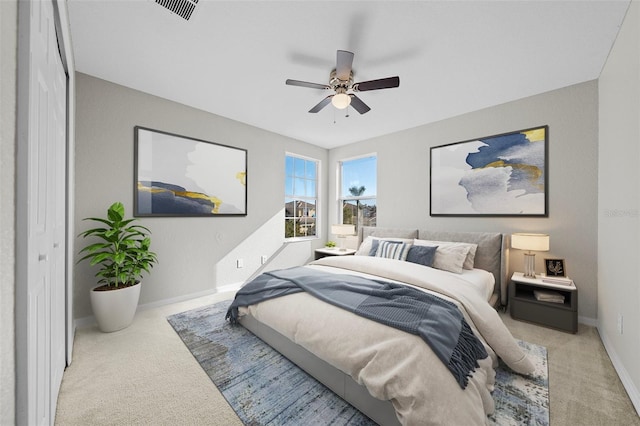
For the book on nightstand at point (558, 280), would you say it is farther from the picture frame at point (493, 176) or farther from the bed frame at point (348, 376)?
the picture frame at point (493, 176)

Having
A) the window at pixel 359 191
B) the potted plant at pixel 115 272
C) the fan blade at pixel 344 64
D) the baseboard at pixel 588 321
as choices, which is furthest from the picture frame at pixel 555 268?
the potted plant at pixel 115 272

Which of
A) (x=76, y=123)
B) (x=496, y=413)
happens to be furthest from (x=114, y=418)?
(x=76, y=123)

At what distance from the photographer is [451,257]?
3.00 meters

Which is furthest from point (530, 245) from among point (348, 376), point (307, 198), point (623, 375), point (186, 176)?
point (186, 176)

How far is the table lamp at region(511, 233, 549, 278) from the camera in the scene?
270 cm

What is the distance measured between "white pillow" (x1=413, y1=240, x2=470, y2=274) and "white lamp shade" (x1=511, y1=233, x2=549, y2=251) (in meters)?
0.50

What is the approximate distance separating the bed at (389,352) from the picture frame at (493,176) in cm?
109

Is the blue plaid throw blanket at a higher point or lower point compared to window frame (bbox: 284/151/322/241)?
lower

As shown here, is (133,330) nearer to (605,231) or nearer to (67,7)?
(67,7)

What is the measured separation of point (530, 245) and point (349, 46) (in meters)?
2.72

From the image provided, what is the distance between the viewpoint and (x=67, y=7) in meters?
1.81

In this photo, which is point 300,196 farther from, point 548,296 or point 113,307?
point 548,296

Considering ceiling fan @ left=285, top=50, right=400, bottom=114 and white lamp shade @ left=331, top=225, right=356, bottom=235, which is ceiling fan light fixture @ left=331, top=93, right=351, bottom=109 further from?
white lamp shade @ left=331, top=225, right=356, bottom=235

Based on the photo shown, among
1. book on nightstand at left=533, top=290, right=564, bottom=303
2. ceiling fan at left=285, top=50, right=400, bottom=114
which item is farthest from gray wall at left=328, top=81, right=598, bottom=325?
ceiling fan at left=285, top=50, right=400, bottom=114
